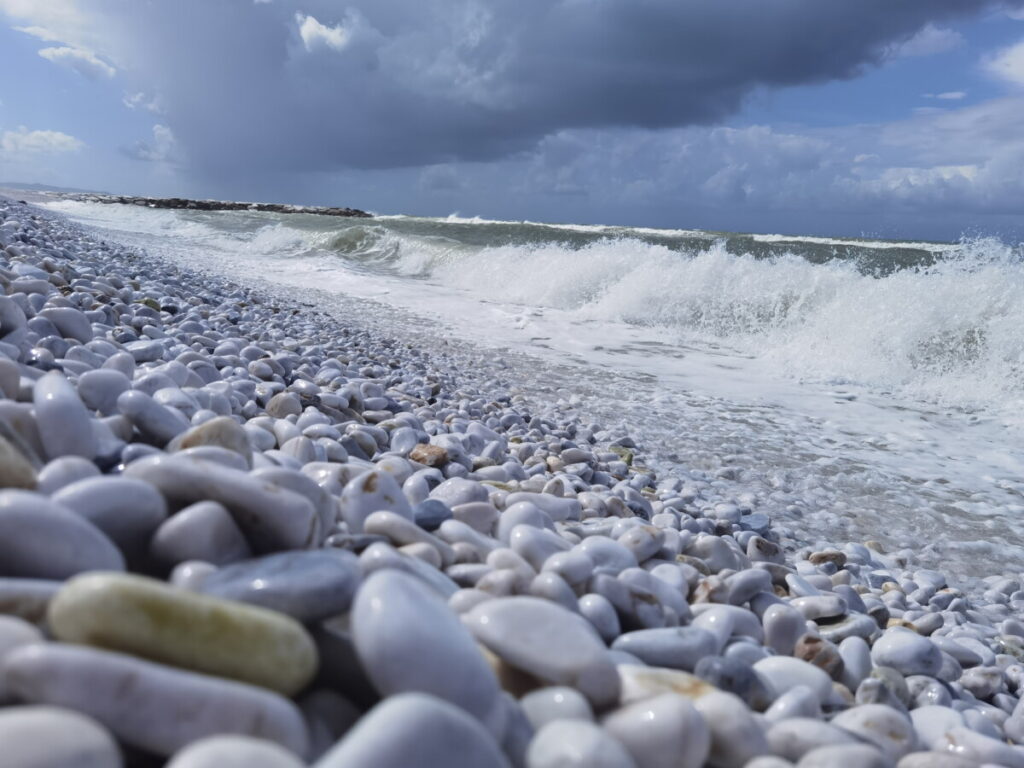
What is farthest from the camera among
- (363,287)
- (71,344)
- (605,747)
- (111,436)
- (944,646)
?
(363,287)

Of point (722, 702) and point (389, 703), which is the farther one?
point (722, 702)

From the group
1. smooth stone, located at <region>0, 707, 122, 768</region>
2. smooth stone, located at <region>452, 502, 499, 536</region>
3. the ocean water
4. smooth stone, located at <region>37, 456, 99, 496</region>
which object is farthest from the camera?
the ocean water

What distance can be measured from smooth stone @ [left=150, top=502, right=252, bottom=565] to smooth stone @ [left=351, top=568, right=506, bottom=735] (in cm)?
23

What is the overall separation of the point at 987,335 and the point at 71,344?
5.94 metres

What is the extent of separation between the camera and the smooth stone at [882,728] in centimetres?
108

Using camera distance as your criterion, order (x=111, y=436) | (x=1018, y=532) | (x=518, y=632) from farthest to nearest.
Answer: (x=1018, y=532) < (x=111, y=436) < (x=518, y=632)

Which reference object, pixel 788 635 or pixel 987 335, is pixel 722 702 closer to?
pixel 788 635

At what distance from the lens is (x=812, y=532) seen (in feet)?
8.57

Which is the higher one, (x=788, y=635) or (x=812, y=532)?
(x=788, y=635)

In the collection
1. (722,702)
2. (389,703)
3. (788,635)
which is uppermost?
(389,703)

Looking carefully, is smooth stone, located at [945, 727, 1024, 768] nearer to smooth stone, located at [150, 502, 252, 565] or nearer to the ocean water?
smooth stone, located at [150, 502, 252, 565]

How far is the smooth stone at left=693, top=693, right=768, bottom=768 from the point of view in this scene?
36.0 inches

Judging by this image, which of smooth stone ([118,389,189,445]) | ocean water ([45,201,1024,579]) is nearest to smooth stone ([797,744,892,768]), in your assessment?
smooth stone ([118,389,189,445])

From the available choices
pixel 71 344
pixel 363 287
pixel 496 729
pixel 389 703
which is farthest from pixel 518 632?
pixel 363 287
